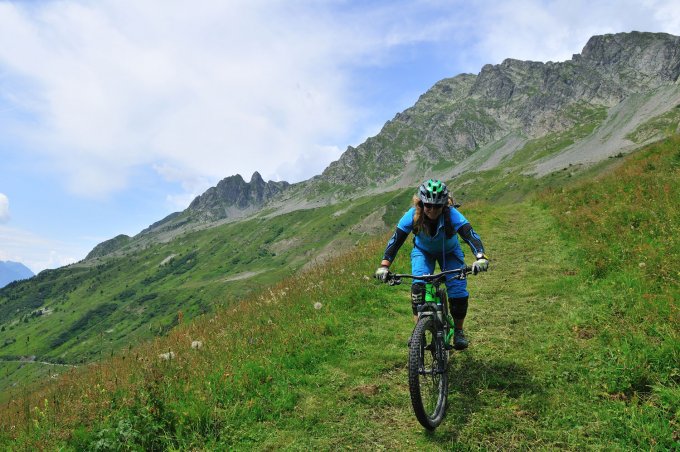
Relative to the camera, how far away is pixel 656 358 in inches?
245

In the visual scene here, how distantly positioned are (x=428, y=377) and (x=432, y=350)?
593 millimetres

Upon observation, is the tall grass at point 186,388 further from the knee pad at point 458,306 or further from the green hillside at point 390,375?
the knee pad at point 458,306

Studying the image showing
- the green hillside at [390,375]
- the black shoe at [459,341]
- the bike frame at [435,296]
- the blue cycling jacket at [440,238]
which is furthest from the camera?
the black shoe at [459,341]

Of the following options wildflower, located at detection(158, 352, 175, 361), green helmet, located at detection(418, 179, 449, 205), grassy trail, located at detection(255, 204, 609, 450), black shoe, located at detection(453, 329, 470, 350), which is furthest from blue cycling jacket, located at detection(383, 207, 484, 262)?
wildflower, located at detection(158, 352, 175, 361)

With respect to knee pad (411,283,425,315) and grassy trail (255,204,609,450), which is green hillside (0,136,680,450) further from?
knee pad (411,283,425,315)

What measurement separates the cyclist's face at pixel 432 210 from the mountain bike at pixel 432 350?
997mm

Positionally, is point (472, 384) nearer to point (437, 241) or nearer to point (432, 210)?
point (437, 241)

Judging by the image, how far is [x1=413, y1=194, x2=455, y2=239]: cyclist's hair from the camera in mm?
7094

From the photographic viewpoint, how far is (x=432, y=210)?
6961mm

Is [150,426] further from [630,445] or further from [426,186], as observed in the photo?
[630,445]

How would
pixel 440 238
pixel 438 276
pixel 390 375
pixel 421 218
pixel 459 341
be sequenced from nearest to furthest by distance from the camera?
pixel 438 276 → pixel 421 218 → pixel 440 238 → pixel 459 341 → pixel 390 375

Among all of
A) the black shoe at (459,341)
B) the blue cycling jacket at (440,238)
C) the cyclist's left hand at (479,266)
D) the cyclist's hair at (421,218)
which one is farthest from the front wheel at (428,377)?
the cyclist's hair at (421,218)

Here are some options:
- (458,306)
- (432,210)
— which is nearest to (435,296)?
(458,306)

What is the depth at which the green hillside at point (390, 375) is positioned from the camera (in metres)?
5.82
